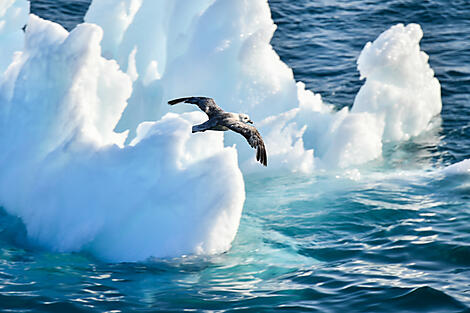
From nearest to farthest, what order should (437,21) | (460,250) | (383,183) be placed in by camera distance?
(460,250) → (383,183) → (437,21)

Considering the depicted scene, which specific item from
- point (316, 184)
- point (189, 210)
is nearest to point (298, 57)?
point (316, 184)

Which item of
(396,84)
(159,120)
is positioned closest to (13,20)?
(159,120)

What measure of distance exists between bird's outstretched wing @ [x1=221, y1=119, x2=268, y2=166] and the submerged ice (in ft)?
5.79

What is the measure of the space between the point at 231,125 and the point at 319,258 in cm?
304

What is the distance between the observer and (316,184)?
14531mm

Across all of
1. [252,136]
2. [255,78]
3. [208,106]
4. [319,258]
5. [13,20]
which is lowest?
[319,258]

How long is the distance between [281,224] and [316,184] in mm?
1986

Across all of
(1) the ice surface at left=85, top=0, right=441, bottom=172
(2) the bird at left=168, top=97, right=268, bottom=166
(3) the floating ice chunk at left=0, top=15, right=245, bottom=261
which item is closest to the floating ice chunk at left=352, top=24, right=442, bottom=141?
→ (1) the ice surface at left=85, top=0, right=441, bottom=172

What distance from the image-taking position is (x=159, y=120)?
13.8m

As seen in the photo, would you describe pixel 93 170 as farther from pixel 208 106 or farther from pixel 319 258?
pixel 319 258

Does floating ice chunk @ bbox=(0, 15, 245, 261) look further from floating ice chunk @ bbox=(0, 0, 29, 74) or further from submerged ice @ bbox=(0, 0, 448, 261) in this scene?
floating ice chunk @ bbox=(0, 0, 29, 74)

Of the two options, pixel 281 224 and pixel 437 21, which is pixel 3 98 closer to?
pixel 281 224

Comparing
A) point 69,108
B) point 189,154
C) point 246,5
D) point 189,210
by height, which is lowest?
point 189,210

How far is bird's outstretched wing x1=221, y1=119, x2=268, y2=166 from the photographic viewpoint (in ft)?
29.3
